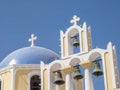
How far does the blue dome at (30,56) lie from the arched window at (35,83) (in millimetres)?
754

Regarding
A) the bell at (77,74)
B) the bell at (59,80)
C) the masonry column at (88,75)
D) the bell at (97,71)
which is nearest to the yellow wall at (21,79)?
the bell at (59,80)

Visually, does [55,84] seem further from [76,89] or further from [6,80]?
[6,80]

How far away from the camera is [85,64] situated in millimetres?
19172

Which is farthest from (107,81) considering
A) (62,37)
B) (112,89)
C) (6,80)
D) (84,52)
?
(6,80)

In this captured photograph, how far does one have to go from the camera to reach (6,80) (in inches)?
845

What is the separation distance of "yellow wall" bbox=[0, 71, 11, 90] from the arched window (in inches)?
41.8

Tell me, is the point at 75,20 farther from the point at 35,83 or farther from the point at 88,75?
the point at 35,83

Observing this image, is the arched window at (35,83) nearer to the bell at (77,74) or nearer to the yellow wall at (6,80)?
the yellow wall at (6,80)

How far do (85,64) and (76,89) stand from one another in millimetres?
2220

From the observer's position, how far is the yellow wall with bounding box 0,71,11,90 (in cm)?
2125

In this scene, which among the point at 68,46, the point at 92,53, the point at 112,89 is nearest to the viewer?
the point at 112,89

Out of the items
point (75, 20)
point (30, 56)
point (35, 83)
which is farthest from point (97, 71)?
point (30, 56)

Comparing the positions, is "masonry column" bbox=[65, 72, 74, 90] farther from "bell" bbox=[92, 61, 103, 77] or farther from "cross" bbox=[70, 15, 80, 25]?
"cross" bbox=[70, 15, 80, 25]

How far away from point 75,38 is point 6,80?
3.87m
